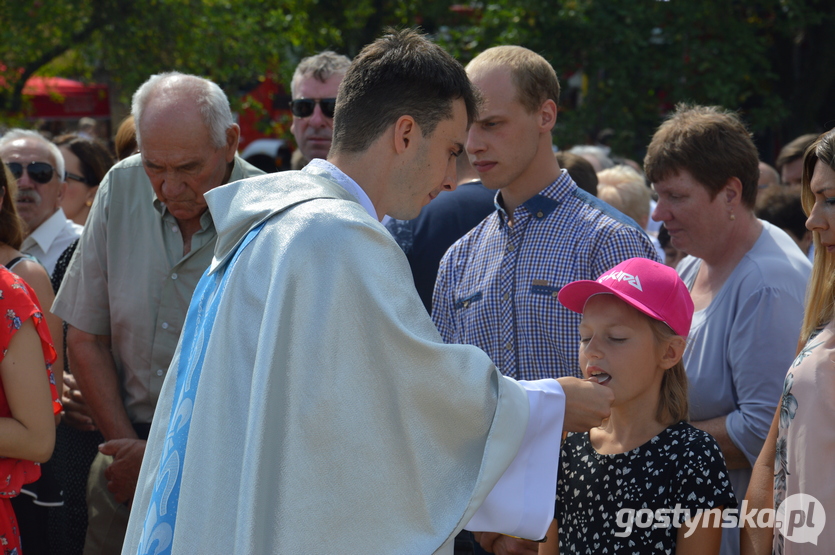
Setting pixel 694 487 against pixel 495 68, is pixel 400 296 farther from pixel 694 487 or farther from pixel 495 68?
pixel 495 68

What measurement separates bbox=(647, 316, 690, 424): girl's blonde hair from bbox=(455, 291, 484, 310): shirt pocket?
0.76m

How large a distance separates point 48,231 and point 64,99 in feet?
36.8

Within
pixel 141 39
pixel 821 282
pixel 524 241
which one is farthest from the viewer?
pixel 141 39

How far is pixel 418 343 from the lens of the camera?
2.02 m

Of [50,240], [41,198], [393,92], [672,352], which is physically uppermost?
[393,92]

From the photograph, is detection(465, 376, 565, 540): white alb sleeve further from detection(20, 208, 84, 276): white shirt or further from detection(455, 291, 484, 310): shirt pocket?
detection(20, 208, 84, 276): white shirt

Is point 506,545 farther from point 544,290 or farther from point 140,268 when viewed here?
point 140,268

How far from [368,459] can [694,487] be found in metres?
0.98

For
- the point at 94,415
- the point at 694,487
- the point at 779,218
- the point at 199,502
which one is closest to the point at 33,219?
the point at 94,415

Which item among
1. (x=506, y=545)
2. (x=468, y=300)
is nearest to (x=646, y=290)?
(x=468, y=300)

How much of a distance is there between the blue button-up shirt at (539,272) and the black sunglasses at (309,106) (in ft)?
5.06

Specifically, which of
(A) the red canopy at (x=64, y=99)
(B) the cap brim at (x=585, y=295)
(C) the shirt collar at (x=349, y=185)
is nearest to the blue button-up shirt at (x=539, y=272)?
(B) the cap brim at (x=585, y=295)

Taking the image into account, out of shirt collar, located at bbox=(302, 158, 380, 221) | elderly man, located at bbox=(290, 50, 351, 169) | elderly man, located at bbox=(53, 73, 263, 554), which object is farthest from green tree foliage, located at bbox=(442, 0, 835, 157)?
shirt collar, located at bbox=(302, 158, 380, 221)

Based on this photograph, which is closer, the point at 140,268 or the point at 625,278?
the point at 625,278
